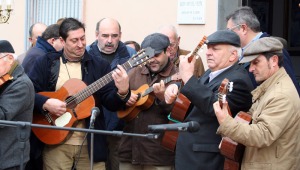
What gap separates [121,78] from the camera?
5891 millimetres

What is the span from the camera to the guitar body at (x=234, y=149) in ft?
15.9

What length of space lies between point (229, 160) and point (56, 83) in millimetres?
1915

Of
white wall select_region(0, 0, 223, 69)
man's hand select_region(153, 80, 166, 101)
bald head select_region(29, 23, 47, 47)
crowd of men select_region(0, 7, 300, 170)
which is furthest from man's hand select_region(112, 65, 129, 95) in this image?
bald head select_region(29, 23, 47, 47)

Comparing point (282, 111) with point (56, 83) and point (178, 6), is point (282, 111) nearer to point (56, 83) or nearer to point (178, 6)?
point (56, 83)

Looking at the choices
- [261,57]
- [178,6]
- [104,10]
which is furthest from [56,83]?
[104,10]

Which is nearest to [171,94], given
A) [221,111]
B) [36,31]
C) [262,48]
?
[221,111]

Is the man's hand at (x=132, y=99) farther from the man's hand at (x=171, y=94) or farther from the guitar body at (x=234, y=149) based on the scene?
the guitar body at (x=234, y=149)

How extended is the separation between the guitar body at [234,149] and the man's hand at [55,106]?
5.52 ft

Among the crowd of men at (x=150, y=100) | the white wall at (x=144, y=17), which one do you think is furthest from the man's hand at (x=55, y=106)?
the white wall at (x=144, y=17)

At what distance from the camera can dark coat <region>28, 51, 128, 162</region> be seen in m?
6.07

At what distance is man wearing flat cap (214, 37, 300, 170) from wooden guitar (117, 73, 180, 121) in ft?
3.88

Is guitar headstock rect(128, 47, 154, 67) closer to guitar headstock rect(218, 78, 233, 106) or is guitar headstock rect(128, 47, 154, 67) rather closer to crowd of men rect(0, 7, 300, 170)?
crowd of men rect(0, 7, 300, 170)

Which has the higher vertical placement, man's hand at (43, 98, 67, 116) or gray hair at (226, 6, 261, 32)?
gray hair at (226, 6, 261, 32)

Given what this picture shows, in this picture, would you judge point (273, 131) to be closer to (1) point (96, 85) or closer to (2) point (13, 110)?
(1) point (96, 85)
